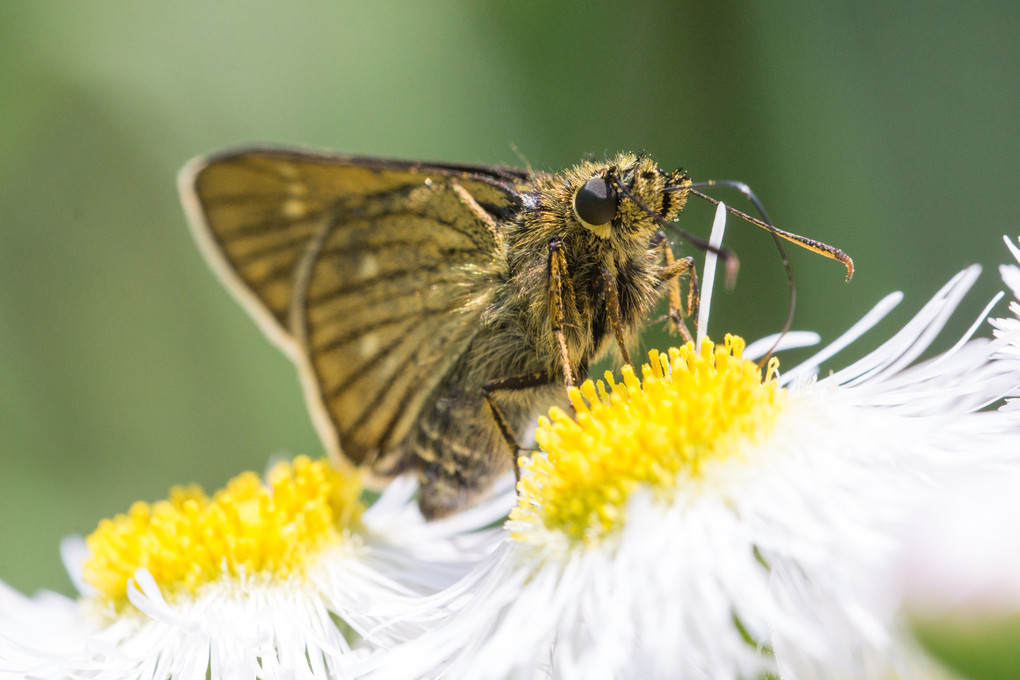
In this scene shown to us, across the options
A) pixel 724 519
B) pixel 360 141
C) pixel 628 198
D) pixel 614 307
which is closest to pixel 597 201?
pixel 628 198

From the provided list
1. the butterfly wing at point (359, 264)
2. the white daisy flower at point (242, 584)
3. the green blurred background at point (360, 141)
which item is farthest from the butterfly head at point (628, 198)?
the green blurred background at point (360, 141)

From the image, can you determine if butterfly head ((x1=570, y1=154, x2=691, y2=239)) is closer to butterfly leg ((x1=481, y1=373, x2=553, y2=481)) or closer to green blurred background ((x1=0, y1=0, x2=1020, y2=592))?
butterfly leg ((x1=481, y1=373, x2=553, y2=481))

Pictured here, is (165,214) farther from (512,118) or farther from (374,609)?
(374,609)

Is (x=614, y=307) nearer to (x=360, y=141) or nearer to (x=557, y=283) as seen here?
(x=557, y=283)

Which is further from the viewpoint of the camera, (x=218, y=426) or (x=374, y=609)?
(x=218, y=426)

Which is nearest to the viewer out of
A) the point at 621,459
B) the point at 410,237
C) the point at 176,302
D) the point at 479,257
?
the point at 621,459

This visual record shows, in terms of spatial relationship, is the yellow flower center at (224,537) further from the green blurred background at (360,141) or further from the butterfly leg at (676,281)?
the green blurred background at (360,141)

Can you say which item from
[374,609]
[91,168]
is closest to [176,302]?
[91,168]

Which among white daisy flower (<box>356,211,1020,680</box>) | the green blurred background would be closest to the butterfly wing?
the green blurred background
